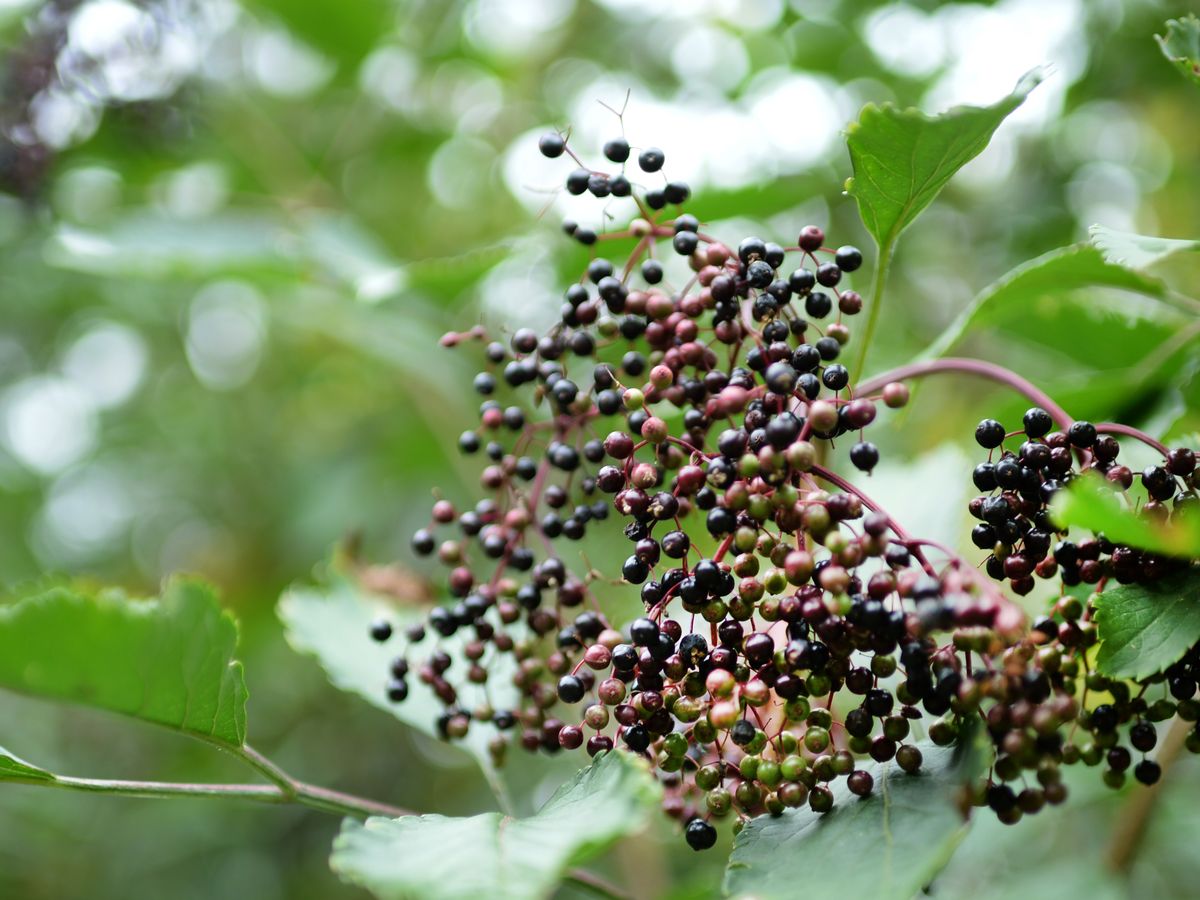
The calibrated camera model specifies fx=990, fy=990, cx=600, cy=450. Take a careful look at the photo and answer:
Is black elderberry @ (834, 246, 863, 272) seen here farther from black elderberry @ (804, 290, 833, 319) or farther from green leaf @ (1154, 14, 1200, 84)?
green leaf @ (1154, 14, 1200, 84)

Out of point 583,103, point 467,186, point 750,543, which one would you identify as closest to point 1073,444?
Answer: point 750,543

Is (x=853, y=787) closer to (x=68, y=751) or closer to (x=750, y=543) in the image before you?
(x=750, y=543)

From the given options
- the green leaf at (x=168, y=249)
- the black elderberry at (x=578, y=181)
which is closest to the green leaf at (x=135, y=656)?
the black elderberry at (x=578, y=181)

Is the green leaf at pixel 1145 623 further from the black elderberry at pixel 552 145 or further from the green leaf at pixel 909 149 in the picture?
the black elderberry at pixel 552 145

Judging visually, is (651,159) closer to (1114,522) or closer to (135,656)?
(1114,522)

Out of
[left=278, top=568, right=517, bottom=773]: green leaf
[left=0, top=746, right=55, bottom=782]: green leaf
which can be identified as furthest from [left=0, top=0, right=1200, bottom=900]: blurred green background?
[left=0, top=746, right=55, bottom=782]: green leaf

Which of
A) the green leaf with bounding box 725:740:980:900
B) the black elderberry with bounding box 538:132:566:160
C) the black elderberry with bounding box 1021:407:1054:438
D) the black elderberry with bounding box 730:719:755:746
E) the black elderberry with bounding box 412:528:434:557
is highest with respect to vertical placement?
the black elderberry with bounding box 538:132:566:160

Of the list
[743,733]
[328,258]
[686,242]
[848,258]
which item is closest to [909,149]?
[848,258]
